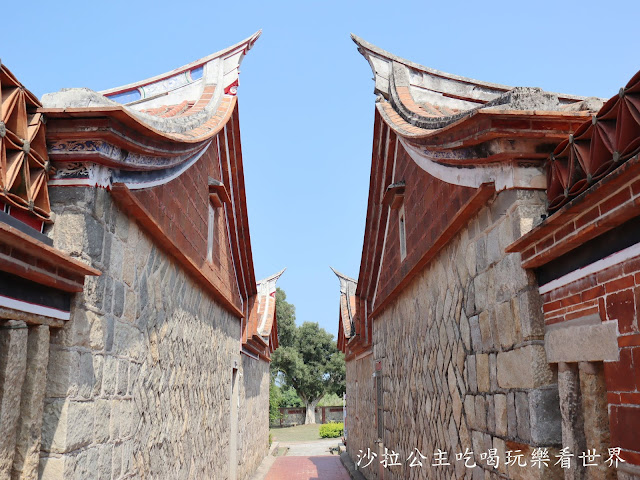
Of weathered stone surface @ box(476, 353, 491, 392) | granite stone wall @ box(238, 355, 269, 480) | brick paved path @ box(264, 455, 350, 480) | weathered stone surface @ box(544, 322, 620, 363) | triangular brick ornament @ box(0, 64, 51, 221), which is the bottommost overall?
brick paved path @ box(264, 455, 350, 480)

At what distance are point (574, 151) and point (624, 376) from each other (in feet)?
3.57

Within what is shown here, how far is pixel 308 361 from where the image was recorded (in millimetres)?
34219

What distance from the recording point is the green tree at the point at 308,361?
32.7 metres

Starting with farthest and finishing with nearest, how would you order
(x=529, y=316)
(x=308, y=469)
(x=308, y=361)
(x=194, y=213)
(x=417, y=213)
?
1. (x=308, y=361)
2. (x=308, y=469)
3. (x=194, y=213)
4. (x=417, y=213)
5. (x=529, y=316)

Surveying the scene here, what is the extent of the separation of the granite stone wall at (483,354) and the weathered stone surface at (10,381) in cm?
260

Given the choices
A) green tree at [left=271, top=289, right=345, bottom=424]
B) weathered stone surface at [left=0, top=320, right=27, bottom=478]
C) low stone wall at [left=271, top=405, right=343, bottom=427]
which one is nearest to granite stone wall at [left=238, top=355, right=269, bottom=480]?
weathered stone surface at [left=0, top=320, right=27, bottom=478]

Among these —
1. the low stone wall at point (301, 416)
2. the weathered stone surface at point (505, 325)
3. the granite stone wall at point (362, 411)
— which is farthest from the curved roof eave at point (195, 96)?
the low stone wall at point (301, 416)

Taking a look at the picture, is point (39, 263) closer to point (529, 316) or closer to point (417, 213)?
point (529, 316)

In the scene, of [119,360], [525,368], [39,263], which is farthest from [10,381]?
[525,368]

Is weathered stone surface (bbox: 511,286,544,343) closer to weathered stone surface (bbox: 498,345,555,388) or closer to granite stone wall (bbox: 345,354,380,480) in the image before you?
weathered stone surface (bbox: 498,345,555,388)

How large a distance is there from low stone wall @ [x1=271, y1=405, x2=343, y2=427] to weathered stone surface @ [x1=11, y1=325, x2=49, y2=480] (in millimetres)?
31377

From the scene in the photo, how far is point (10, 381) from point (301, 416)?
3263 cm

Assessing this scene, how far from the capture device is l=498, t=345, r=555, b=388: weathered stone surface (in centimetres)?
275

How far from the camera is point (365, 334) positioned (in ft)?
34.2
